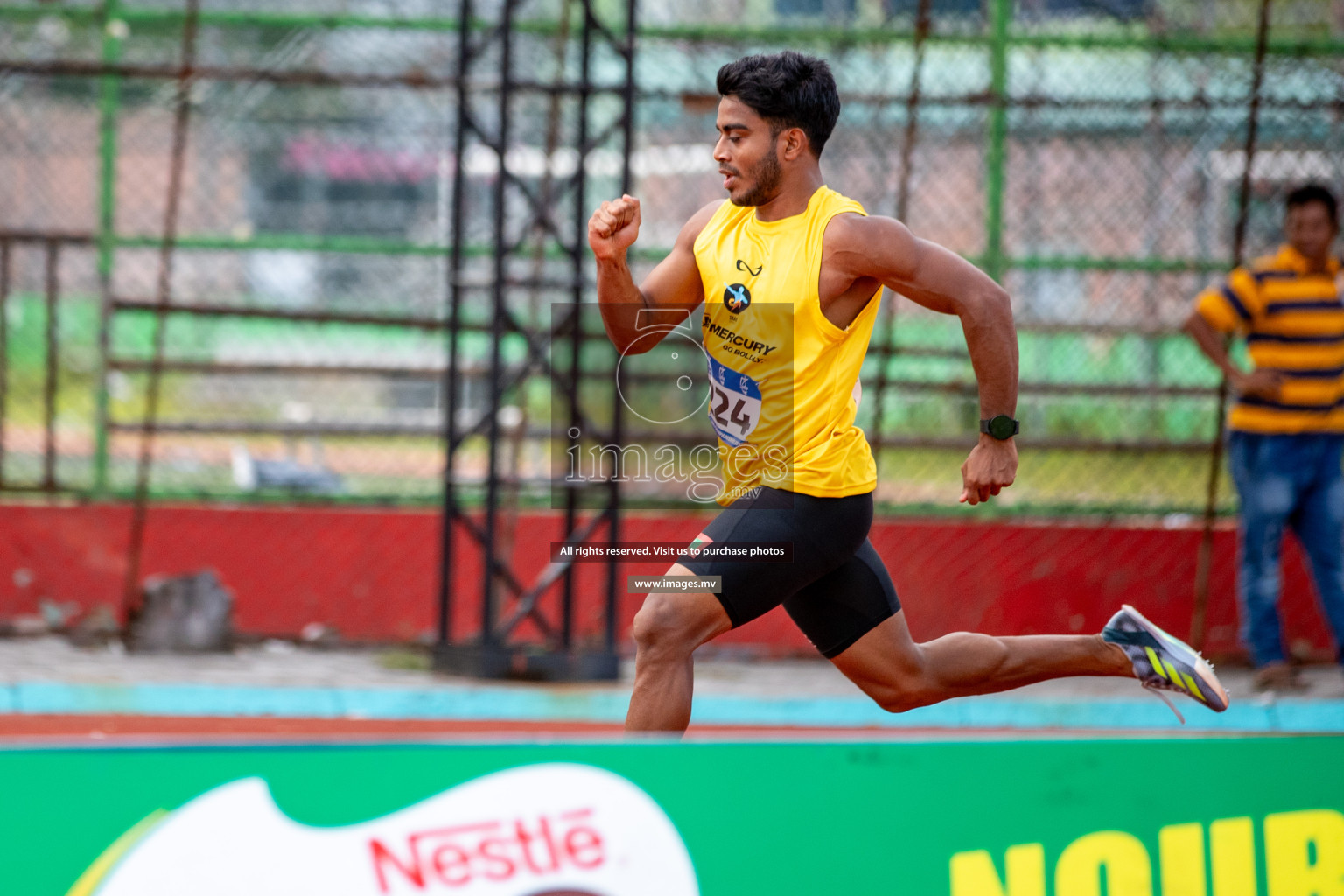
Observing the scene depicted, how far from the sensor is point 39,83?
810 centimetres

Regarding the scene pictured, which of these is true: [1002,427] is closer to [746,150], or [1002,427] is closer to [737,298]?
[737,298]

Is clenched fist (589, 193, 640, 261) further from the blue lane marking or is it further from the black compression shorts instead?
the blue lane marking

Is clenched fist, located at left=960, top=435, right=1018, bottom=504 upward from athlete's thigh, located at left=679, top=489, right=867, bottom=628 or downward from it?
upward

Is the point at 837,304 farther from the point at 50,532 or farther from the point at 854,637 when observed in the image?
the point at 50,532

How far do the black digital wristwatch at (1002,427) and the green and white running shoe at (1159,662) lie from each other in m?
0.73

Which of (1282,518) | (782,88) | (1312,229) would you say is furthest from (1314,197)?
(782,88)

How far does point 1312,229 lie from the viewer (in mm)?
6500

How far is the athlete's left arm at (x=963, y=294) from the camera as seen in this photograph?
A: 343 cm

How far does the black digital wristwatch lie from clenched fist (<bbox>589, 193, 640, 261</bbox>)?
997mm

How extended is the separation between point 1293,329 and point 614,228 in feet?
14.5

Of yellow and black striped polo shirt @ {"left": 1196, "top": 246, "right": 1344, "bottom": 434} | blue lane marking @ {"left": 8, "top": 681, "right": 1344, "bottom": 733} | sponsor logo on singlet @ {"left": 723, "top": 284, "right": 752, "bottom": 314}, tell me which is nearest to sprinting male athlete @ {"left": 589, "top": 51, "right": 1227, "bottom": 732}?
sponsor logo on singlet @ {"left": 723, "top": 284, "right": 752, "bottom": 314}

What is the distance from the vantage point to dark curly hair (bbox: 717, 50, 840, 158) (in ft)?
11.5

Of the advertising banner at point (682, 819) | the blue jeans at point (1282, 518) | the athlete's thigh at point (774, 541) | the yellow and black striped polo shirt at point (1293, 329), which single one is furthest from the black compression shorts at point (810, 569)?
the yellow and black striped polo shirt at point (1293, 329)

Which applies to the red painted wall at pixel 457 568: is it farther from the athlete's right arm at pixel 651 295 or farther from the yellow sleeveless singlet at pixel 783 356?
the yellow sleeveless singlet at pixel 783 356
